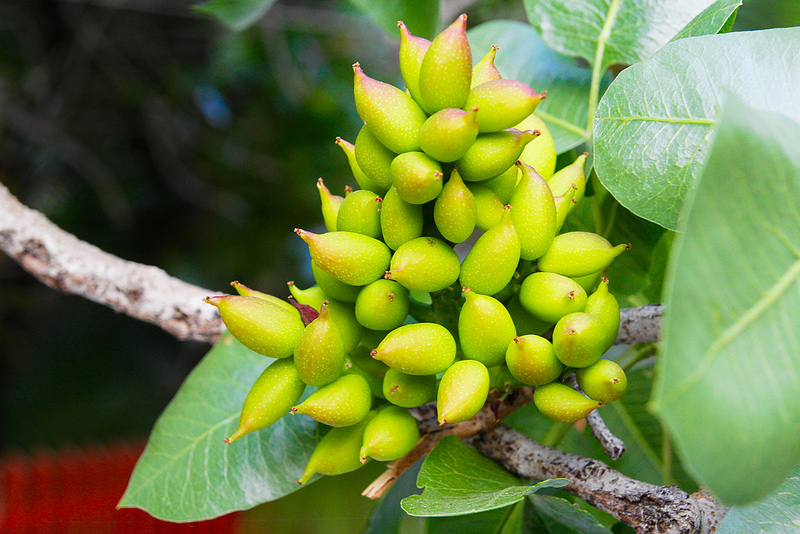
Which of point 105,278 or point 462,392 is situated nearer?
point 462,392

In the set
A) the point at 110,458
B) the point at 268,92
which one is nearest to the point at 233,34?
the point at 268,92

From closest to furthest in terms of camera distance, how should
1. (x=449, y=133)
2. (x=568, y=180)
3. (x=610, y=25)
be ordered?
(x=449, y=133)
(x=568, y=180)
(x=610, y=25)

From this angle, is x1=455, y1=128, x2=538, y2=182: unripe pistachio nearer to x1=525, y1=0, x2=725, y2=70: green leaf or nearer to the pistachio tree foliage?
the pistachio tree foliage

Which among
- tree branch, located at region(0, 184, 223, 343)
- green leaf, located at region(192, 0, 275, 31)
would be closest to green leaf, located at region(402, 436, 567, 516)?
tree branch, located at region(0, 184, 223, 343)

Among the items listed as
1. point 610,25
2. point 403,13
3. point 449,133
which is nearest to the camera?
point 449,133

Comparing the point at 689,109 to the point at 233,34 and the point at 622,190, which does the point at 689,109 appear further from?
the point at 233,34

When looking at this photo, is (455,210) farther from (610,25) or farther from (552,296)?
(610,25)

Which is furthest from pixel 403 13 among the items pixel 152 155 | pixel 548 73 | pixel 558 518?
pixel 152 155
